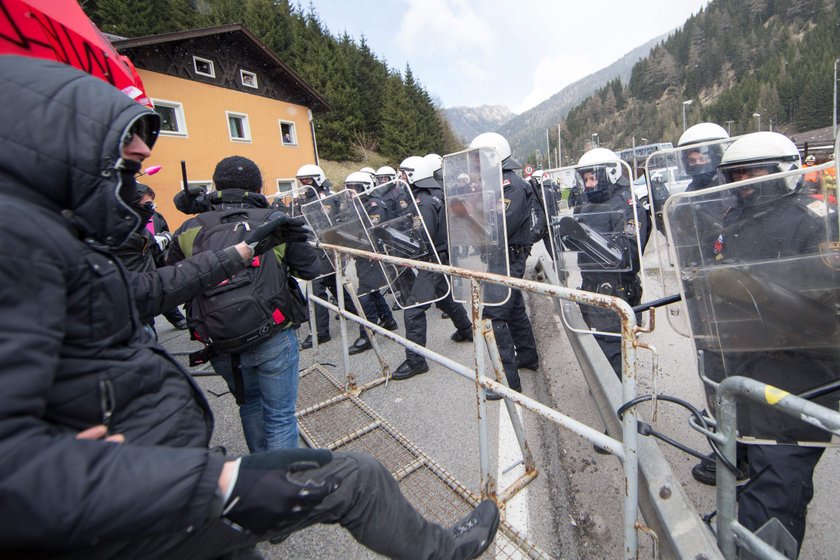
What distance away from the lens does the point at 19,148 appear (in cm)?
89

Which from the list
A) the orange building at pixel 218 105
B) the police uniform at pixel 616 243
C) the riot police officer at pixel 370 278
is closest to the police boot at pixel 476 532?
the police uniform at pixel 616 243

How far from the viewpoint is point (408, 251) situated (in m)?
4.42

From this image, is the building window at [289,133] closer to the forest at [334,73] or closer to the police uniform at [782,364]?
the forest at [334,73]

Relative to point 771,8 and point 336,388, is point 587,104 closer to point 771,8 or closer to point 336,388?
point 771,8

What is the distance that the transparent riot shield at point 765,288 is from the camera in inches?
55.9

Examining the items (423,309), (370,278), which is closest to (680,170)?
(423,309)

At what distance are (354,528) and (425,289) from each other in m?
3.02

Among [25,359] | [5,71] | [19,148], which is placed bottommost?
[25,359]

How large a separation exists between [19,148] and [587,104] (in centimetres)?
13922

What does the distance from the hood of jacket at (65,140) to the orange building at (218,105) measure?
15614 millimetres

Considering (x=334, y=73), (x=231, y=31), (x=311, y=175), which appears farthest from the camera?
(x=334, y=73)

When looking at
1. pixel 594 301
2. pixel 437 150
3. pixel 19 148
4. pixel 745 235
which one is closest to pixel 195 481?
pixel 19 148

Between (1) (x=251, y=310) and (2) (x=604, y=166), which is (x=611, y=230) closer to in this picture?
(2) (x=604, y=166)

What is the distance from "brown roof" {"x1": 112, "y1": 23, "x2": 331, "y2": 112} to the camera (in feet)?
51.3
